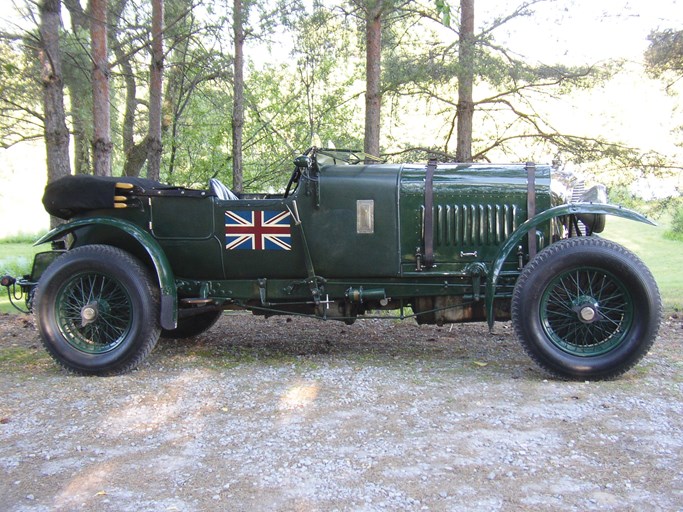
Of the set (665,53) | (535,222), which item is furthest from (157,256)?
(665,53)

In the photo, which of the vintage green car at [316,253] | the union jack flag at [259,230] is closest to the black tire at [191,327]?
the vintage green car at [316,253]

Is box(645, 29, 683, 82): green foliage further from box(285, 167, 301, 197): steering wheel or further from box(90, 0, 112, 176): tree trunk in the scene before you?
box(90, 0, 112, 176): tree trunk

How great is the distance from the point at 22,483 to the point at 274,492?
4.22ft

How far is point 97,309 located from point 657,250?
15.8 metres

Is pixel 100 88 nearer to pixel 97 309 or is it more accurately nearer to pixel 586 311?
pixel 97 309

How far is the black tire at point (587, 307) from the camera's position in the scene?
4492mm

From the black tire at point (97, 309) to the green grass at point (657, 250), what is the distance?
27.5ft

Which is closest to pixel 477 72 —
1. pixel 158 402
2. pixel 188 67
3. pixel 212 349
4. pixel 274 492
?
pixel 188 67

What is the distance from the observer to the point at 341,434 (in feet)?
11.8

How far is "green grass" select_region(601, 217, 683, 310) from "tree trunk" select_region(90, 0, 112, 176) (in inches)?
348

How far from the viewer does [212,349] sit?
5.97 meters

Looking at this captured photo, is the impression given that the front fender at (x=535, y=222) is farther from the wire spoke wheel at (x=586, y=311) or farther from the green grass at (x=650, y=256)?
the green grass at (x=650, y=256)

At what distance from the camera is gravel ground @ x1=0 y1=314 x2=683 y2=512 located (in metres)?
2.85

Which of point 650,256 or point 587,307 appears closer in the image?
point 587,307
